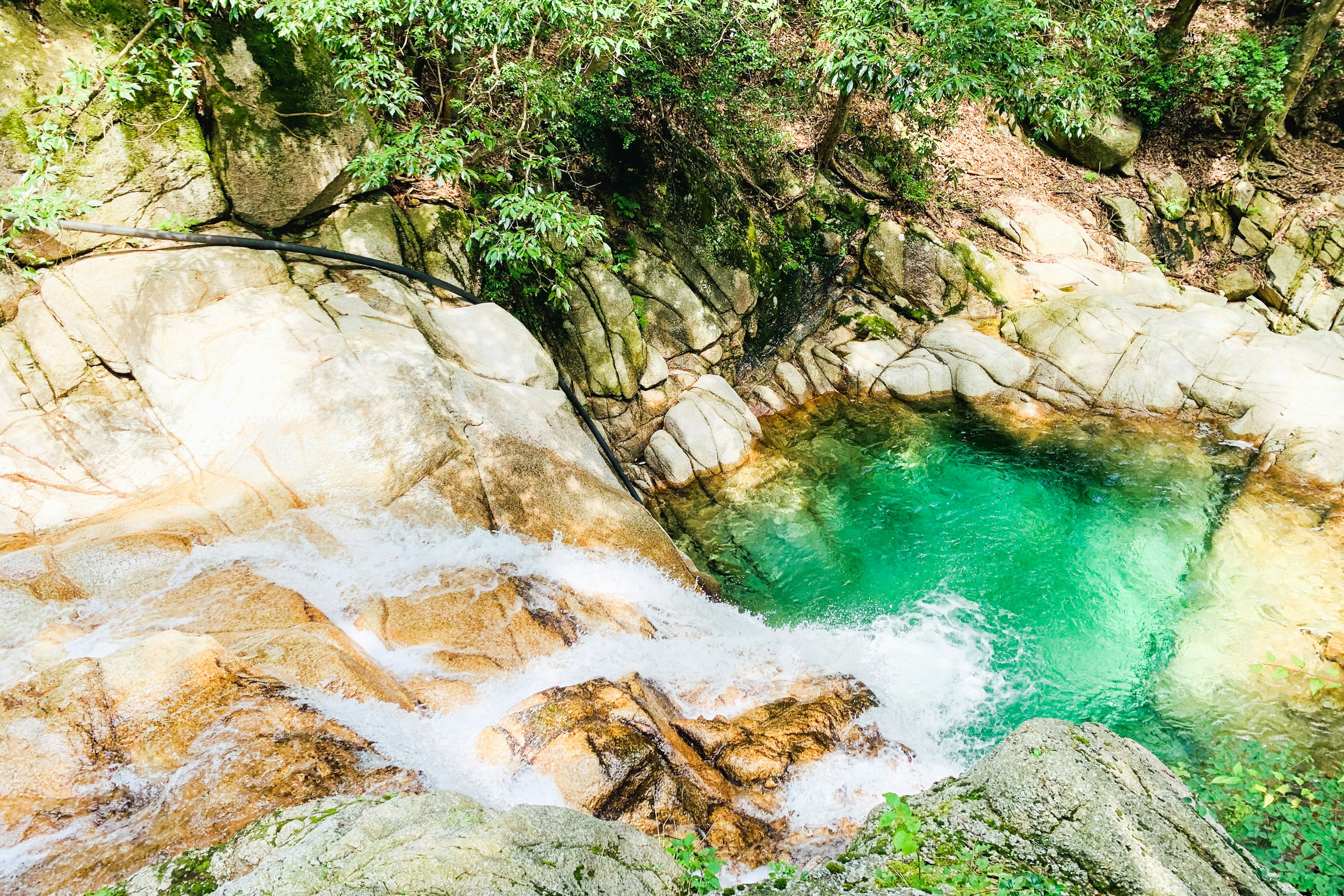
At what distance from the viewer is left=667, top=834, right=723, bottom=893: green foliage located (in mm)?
2887

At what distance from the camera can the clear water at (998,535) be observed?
6.64 meters

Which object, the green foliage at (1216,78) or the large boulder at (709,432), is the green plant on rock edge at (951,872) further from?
the green foliage at (1216,78)

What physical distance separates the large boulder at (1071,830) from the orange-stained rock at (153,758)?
2719mm

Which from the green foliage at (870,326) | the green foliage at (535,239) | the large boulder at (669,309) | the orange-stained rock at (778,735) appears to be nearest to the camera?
the orange-stained rock at (778,735)

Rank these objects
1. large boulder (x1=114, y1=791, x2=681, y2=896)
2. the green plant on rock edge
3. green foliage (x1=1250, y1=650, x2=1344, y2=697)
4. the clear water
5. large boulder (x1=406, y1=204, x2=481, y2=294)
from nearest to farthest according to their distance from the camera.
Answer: large boulder (x1=114, y1=791, x2=681, y2=896)
the green plant on rock edge
green foliage (x1=1250, y1=650, x2=1344, y2=697)
the clear water
large boulder (x1=406, y1=204, x2=481, y2=294)

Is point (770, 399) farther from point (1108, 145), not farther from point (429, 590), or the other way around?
point (1108, 145)

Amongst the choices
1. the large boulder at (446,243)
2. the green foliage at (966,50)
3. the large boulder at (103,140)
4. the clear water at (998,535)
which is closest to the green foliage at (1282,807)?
the clear water at (998,535)

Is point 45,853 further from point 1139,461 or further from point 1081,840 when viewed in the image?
point 1139,461

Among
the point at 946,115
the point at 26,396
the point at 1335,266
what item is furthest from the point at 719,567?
the point at 1335,266

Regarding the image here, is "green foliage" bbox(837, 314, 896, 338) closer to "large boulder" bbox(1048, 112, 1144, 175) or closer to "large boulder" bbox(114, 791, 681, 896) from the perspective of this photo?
"large boulder" bbox(1048, 112, 1144, 175)

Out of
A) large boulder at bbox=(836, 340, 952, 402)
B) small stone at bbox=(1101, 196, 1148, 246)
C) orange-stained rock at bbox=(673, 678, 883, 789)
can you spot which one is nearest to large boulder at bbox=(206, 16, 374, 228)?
orange-stained rock at bbox=(673, 678, 883, 789)

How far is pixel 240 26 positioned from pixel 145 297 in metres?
3.11

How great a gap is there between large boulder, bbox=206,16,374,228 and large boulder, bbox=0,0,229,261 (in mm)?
245

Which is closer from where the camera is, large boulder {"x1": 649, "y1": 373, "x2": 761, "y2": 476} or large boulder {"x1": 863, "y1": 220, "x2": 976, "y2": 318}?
large boulder {"x1": 649, "y1": 373, "x2": 761, "y2": 476}
